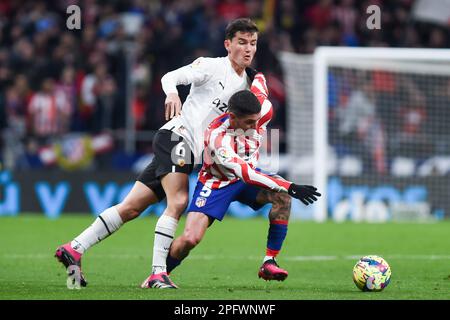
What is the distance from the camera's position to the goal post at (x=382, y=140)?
55.3 feet

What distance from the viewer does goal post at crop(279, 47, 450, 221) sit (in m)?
16.8

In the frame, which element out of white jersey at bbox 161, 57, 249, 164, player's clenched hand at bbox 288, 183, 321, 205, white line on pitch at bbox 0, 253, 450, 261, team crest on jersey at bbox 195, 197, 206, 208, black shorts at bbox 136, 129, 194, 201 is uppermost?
white jersey at bbox 161, 57, 249, 164

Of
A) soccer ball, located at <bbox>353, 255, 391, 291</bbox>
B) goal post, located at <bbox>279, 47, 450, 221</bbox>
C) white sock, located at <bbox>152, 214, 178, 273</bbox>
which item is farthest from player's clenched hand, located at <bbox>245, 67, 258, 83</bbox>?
goal post, located at <bbox>279, 47, 450, 221</bbox>

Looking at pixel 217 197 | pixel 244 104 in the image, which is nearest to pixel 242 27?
pixel 244 104

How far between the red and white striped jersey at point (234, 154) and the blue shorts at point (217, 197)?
0.15 ft

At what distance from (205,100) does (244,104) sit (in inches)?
27.6

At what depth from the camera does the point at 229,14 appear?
790 inches

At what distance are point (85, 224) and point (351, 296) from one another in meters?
8.65

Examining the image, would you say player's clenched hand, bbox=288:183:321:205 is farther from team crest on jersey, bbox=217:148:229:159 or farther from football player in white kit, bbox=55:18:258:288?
football player in white kit, bbox=55:18:258:288

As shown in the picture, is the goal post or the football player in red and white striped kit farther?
the goal post

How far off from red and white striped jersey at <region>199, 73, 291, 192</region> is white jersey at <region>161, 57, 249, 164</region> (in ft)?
0.53

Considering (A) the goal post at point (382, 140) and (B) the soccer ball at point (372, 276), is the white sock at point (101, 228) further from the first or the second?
(A) the goal post at point (382, 140)

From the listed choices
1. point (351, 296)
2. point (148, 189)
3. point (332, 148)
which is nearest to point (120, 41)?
point (332, 148)

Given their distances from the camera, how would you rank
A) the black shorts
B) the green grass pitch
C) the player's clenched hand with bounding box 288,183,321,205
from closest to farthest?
the green grass pitch < the player's clenched hand with bounding box 288,183,321,205 < the black shorts
